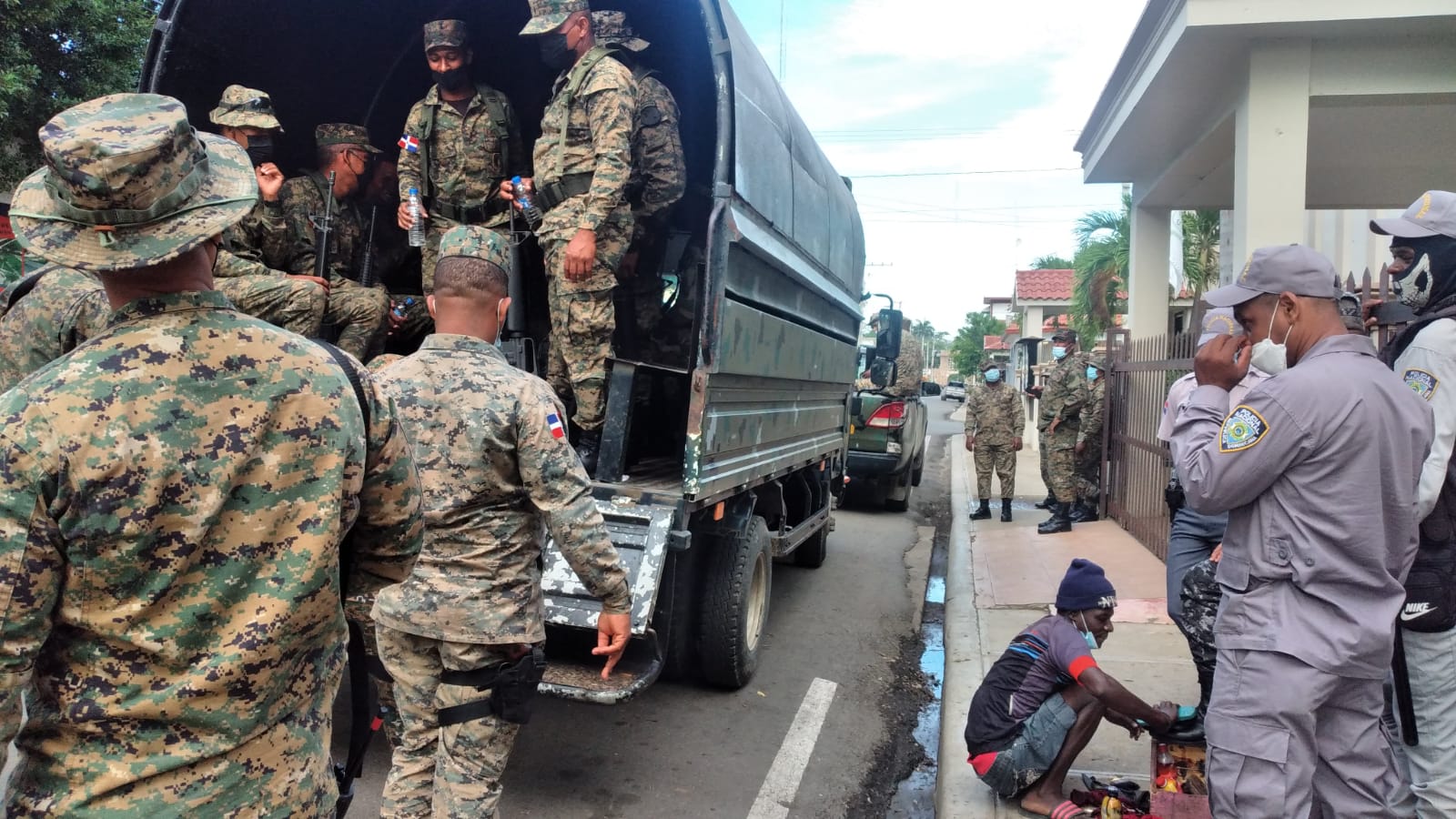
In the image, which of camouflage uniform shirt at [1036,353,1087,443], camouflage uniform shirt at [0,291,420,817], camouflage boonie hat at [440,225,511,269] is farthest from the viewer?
camouflage uniform shirt at [1036,353,1087,443]

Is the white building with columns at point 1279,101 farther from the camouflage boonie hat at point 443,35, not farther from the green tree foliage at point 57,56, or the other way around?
the green tree foliage at point 57,56

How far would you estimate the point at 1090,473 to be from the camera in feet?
29.4

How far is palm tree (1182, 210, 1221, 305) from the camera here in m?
20.0

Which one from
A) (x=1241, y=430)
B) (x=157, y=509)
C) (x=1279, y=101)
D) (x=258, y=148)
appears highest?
(x=1279, y=101)

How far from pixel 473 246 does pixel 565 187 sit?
4.86ft

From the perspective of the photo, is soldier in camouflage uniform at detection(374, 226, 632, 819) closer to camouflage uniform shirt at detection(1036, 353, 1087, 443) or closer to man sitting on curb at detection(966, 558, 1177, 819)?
man sitting on curb at detection(966, 558, 1177, 819)

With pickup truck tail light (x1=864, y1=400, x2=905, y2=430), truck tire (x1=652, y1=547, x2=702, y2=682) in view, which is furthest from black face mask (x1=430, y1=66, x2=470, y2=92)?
pickup truck tail light (x1=864, y1=400, x2=905, y2=430)

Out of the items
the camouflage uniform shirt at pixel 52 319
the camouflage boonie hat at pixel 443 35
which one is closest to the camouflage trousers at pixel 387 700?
the camouflage uniform shirt at pixel 52 319

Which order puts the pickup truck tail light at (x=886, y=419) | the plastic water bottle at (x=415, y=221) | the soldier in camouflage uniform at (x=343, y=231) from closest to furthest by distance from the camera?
the soldier in camouflage uniform at (x=343, y=231), the plastic water bottle at (x=415, y=221), the pickup truck tail light at (x=886, y=419)

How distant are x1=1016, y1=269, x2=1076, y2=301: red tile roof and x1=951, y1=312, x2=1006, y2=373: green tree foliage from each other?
94.1 ft

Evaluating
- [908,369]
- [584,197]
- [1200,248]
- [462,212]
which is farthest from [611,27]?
[1200,248]

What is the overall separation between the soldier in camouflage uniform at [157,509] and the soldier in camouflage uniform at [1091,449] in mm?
8227

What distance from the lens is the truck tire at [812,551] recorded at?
7.10 meters

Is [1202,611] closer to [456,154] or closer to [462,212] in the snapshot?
[462,212]
